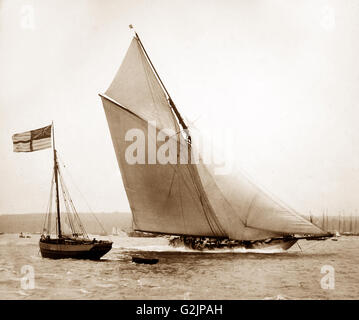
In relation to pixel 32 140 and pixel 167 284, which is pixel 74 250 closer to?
pixel 32 140

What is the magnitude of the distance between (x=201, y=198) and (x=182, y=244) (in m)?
6.17

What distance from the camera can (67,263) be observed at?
1212cm

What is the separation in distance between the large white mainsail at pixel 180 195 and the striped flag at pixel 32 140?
3085 millimetres

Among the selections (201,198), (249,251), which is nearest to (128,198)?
(201,198)

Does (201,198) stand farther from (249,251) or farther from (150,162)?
(249,251)

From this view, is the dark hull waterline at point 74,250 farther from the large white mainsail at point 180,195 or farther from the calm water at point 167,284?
the calm water at point 167,284

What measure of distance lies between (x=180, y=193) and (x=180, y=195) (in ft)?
0.22

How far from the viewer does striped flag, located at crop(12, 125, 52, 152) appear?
30.9 feet

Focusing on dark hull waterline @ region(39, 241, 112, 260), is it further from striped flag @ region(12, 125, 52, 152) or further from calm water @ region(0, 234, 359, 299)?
striped flag @ region(12, 125, 52, 152)

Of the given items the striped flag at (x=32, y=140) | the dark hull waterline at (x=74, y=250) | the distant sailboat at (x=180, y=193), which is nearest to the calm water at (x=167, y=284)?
the dark hull waterline at (x=74, y=250)

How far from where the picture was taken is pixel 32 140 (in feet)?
31.0

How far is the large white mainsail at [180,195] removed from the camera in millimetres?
13000

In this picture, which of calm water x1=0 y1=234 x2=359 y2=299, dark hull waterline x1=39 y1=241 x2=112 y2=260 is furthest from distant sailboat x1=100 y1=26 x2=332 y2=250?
calm water x1=0 y1=234 x2=359 y2=299

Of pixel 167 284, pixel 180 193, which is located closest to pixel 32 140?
pixel 167 284
